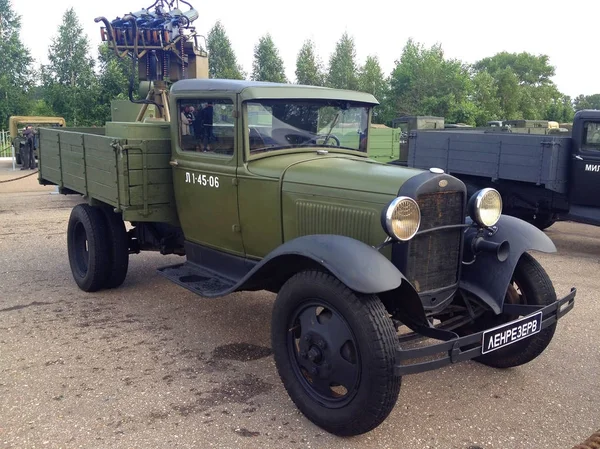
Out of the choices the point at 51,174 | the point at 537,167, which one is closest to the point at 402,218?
the point at 51,174

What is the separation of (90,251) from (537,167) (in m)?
5.96

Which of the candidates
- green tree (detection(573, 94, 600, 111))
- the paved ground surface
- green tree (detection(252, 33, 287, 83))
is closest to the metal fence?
green tree (detection(252, 33, 287, 83))

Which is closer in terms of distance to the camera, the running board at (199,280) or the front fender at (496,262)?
the front fender at (496,262)

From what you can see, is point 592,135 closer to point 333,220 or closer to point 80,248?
point 333,220

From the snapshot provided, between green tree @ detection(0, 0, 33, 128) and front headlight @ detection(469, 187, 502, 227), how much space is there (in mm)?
32626

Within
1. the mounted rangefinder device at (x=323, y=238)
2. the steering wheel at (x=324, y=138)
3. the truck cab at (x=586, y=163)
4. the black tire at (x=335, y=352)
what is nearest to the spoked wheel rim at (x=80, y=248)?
the mounted rangefinder device at (x=323, y=238)

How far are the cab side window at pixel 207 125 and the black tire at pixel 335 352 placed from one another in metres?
1.46

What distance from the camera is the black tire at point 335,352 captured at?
2.82m

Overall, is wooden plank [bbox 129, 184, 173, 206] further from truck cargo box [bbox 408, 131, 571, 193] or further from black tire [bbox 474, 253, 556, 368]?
truck cargo box [bbox 408, 131, 571, 193]

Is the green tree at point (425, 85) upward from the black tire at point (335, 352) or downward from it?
upward

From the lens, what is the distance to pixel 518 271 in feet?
12.3

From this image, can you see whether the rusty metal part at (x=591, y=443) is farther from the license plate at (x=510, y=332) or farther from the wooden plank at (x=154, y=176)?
the wooden plank at (x=154, y=176)

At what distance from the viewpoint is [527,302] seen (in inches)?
147

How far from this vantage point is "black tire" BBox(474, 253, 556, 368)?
3639 millimetres
